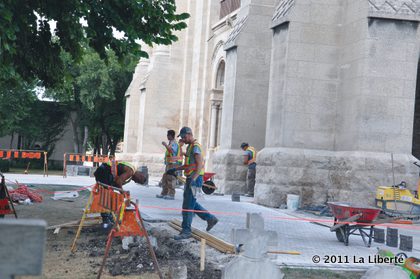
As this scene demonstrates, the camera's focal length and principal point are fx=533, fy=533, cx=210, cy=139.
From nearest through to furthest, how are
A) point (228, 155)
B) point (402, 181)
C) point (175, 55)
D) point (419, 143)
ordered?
point (402, 181)
point (228, 155)
point (419, 143)
point (175, 55)

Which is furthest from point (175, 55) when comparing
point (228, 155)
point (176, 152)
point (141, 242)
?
point (141, 242)

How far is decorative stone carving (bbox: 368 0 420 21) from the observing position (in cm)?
1266

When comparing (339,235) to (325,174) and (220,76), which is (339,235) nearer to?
(325,174)

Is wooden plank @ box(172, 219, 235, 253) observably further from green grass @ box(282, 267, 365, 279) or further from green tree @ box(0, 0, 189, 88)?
green tree @ box(0, 0, 189, 88)

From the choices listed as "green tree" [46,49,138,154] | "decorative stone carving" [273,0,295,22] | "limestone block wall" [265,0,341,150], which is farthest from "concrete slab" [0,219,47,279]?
"green tree" [46,49,138,154]

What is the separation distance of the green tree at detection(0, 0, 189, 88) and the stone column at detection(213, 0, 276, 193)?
8175 mm

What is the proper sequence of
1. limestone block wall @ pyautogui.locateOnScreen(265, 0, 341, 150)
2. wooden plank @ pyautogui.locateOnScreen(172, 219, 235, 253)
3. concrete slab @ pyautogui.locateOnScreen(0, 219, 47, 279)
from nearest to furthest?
concrete slab @ pyautogui.locateOnScreen(0, 219, 47, 279) → wooden plank @ pyautogui.locateOnScreen(172, 219, 235, 253) → limestone block wall @ pyautogui.locateOnScreen(265, 0, 341, 150)

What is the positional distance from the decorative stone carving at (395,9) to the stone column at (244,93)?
5.26 meters

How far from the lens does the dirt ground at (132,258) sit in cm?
612

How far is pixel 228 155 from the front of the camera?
55.9ft

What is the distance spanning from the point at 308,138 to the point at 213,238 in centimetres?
668

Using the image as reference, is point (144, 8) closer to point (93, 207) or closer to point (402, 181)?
point (93, 207)

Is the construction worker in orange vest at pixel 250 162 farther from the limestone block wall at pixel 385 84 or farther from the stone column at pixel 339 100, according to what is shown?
the limestone block wall at pixel 385 84

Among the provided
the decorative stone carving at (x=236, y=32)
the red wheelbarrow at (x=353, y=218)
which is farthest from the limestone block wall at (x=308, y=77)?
the red wheelbarrow at (x=353, y=218)
